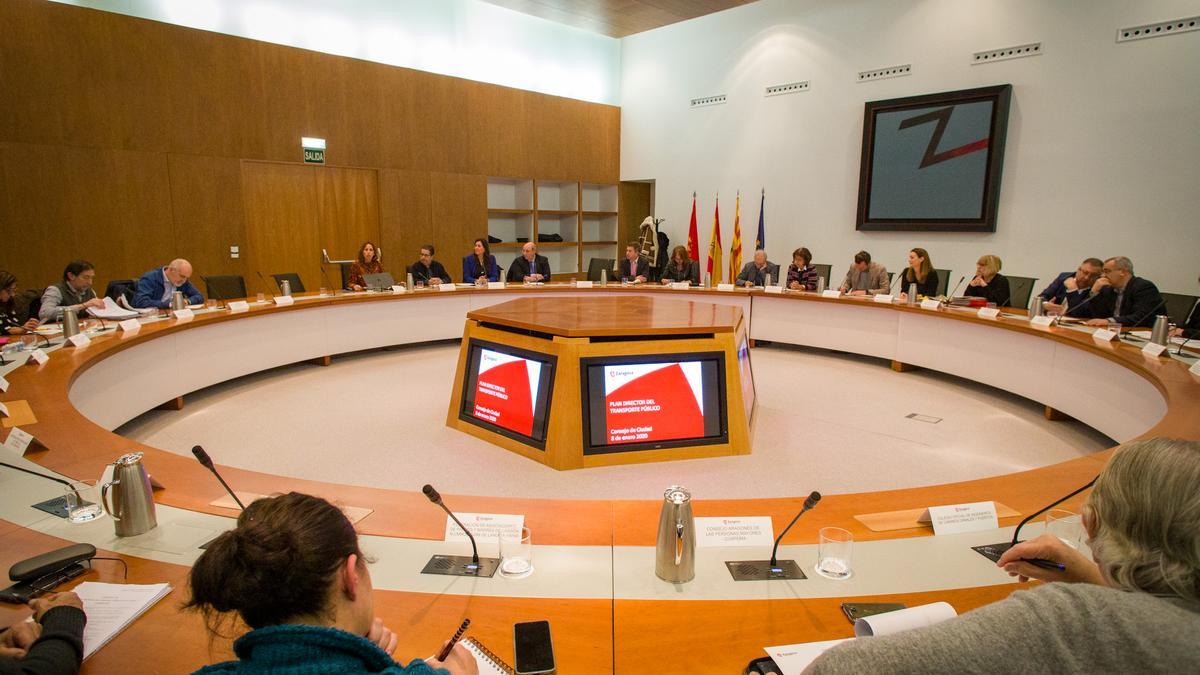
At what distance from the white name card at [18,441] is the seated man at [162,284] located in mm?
3507

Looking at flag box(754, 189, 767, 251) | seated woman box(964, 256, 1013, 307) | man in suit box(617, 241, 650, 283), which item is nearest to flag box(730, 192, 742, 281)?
flag box(754, 189, 767, 251)

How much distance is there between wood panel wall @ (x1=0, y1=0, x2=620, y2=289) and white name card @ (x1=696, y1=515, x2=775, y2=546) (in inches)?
280

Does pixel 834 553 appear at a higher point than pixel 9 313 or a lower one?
lower

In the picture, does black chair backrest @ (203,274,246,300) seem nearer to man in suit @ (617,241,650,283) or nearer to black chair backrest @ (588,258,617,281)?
black chair backrest @ (588,258,617,281)

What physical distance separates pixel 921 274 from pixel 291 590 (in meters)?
6.62

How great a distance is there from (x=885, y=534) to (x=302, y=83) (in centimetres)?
784

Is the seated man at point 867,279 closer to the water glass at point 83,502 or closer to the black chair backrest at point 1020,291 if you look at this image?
the black chair backrest at point 1020,291

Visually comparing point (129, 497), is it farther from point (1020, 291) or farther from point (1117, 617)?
point (1020, 291)

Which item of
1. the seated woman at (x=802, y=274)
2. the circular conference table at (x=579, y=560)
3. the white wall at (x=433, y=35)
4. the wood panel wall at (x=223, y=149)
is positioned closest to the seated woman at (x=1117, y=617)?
the circular conference table at (x=579, y=560)

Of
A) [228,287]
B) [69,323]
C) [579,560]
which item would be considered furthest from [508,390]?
[228,287]

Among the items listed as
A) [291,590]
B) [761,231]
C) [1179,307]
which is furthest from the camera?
[761,231]

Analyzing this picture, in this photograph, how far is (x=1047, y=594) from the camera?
2.74ft

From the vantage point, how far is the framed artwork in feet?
22.1

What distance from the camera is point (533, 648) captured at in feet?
4.01
